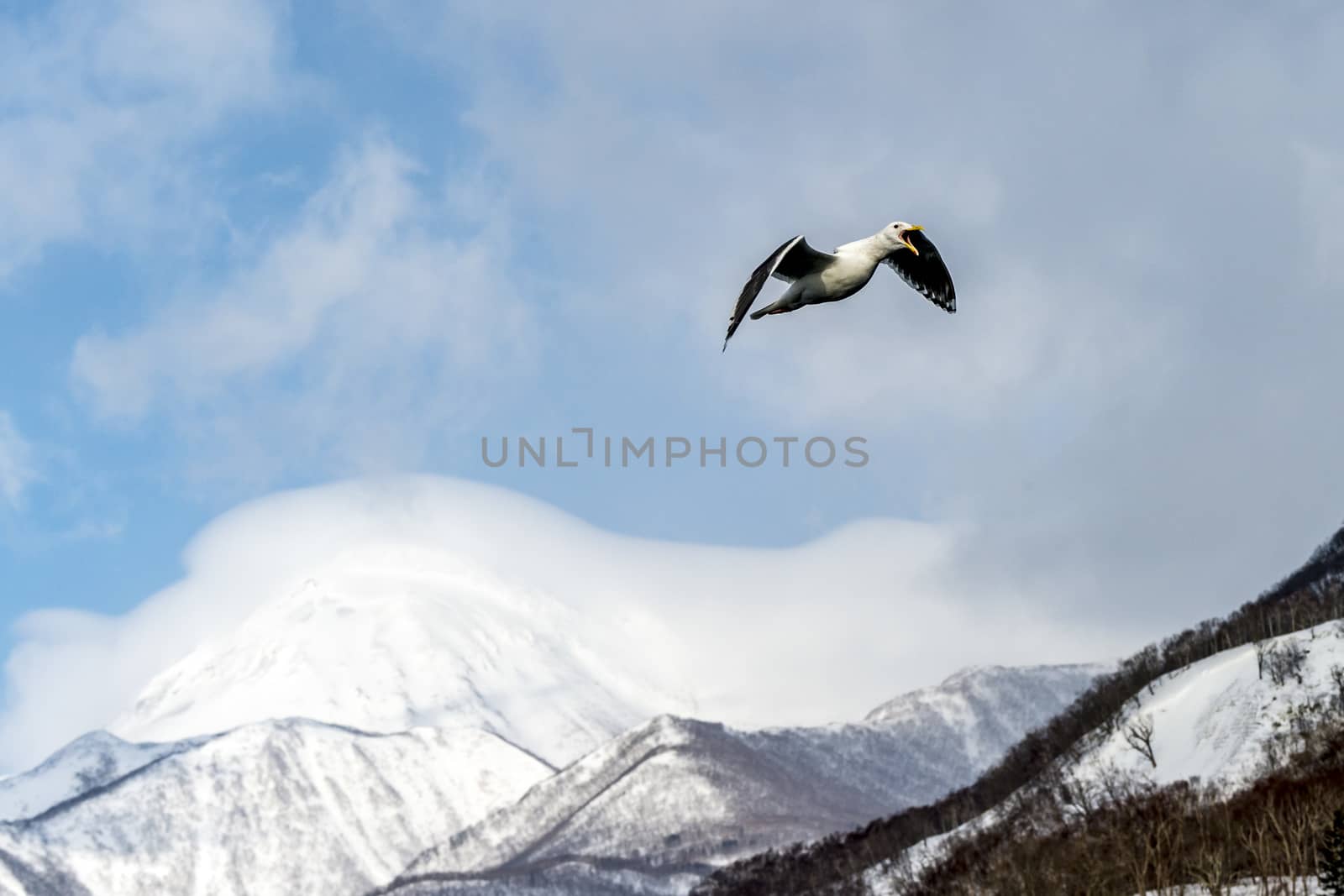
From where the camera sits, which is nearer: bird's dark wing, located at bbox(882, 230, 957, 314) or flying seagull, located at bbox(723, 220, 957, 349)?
flying seagull, located at bbox(723, 220, 957, 349)

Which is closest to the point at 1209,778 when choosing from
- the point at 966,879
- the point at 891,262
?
the point at 966,879

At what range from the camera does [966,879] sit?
429 feet

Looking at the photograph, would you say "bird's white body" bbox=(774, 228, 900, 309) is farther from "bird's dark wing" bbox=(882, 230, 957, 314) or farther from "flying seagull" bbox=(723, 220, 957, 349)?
"bird's dark wing" bbox=(882, 230, 957, 314)

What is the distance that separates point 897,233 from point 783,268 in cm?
159

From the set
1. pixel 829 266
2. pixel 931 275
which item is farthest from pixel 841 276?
pixel 931 275

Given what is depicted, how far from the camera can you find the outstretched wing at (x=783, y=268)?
2156 centimetres

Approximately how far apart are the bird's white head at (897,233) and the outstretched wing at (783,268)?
31.7 inches

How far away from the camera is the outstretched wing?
21562 mm

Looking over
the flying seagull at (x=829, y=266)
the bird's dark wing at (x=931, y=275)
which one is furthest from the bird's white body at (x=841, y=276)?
the bird's dark wing at (x=931, y=275)

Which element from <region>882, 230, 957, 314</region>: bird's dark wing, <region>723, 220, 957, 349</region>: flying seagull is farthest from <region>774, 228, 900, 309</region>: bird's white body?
<region>882, 230, 957, 314</region>: bird's dark wing

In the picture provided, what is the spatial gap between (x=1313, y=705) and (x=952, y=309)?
176 metres

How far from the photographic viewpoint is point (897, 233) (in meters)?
23.0

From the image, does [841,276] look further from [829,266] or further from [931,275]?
[931,275]

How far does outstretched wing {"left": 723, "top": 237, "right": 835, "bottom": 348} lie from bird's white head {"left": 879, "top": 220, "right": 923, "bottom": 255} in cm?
81
